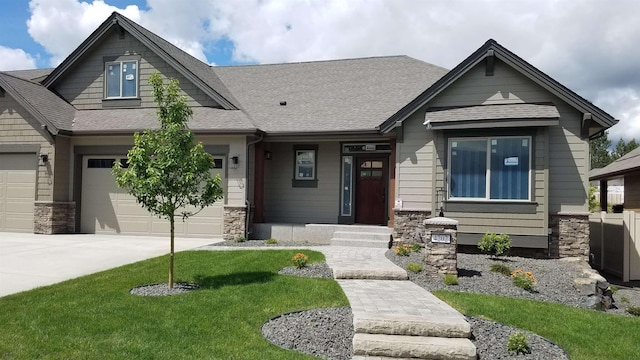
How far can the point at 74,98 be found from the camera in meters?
15.3

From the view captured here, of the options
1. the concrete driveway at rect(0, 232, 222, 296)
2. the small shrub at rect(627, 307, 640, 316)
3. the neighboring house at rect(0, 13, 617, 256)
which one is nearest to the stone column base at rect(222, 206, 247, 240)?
→ the neighboring house at rect(0, 13, 617, 256)

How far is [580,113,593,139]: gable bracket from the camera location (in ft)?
34.1

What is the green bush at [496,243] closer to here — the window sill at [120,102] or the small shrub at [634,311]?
the small shrub at [634,311]

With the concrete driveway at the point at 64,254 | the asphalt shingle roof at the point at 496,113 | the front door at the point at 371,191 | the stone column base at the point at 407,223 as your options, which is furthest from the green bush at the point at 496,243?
the concrete driveway at the point at 64,254

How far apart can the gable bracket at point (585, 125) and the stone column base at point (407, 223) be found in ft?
13.6

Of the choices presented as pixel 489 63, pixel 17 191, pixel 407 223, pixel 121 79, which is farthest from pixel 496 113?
pixel 17 191

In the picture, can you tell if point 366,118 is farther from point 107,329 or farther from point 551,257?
point 107,329

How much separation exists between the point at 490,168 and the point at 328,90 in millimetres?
6979

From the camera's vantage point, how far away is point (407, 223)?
461 inches

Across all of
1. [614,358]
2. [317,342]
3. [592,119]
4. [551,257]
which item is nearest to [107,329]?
[317,342]

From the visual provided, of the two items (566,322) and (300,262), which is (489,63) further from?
(566,322)

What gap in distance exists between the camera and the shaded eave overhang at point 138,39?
14.1 metres

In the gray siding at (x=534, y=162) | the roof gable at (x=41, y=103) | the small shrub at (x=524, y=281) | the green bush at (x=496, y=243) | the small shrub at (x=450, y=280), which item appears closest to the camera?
the small shrub at (x=524, y=281)

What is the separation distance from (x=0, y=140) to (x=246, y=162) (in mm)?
8314
